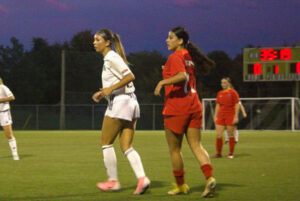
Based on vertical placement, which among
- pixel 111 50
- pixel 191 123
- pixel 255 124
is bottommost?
pixel 255 124

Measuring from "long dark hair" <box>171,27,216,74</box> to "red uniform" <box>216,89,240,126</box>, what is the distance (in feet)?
24.4

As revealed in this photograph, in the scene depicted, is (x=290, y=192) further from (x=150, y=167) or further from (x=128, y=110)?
(x=150, y=167)

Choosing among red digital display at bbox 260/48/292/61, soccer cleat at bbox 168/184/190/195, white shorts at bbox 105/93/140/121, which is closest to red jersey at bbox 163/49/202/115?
white shorts at bbox 105/93/140/121

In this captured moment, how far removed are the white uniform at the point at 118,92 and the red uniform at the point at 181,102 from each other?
1.66 feet

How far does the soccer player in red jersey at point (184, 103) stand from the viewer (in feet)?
23.1

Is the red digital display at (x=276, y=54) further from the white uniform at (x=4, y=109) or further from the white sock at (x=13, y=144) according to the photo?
the white uniform at (x=4, y=109)

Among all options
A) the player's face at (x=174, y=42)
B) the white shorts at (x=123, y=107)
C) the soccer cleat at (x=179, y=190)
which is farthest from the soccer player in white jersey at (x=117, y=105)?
the player's face at (x=174, y=42)

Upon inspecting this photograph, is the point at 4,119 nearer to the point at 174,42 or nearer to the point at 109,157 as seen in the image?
the point at 109,157

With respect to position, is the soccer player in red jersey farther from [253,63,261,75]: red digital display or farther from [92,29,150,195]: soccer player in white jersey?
[253,63,261,75]: red digital display

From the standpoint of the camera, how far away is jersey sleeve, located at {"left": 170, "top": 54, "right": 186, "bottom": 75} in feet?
22.8

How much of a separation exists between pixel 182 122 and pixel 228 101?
25.8 feet

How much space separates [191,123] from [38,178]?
3.54 meters

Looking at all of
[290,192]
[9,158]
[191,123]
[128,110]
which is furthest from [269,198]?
[9,158]

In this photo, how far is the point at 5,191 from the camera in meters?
7.98
